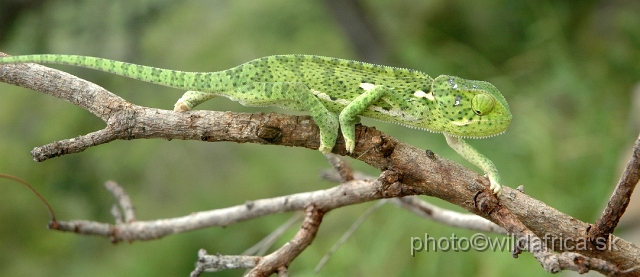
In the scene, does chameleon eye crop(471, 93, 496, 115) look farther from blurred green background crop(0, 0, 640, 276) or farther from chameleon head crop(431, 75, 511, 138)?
blurred green background crop(0, 0, 640, 276)

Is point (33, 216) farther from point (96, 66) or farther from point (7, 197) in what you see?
point (96, 66)

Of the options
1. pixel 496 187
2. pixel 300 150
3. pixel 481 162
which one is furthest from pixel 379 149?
pixel 300 150

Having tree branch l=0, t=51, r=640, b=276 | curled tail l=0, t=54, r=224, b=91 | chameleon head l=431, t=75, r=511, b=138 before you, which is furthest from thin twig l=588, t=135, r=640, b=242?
curled tail l=0, t=54, r=224, b=91

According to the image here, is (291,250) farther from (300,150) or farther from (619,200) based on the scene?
(300,150)

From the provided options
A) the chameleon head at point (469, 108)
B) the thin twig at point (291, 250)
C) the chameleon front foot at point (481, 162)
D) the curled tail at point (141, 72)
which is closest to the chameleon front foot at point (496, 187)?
the chameleon front foot at point (481, 162)

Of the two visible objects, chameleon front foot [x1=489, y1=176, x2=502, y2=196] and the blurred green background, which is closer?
chameleon front foot [x1=489, y1=176, x2=502, y2=196]

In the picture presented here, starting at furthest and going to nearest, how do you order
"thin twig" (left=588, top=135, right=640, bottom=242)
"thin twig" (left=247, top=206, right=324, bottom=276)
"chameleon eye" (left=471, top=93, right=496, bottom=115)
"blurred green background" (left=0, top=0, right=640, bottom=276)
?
"blurred green background" (left=0, top=0, right=640, bottom=276) < "chameleon eye" (left=471, top=93, right=496, bottom=115) < "thin twig" (left=247, top=206, right=324, bottom=276) < "thin twig" (left=588, top=135, right=640, bottom=242)

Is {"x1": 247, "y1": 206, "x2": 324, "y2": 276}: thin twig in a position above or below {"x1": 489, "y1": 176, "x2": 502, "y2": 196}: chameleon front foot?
below
